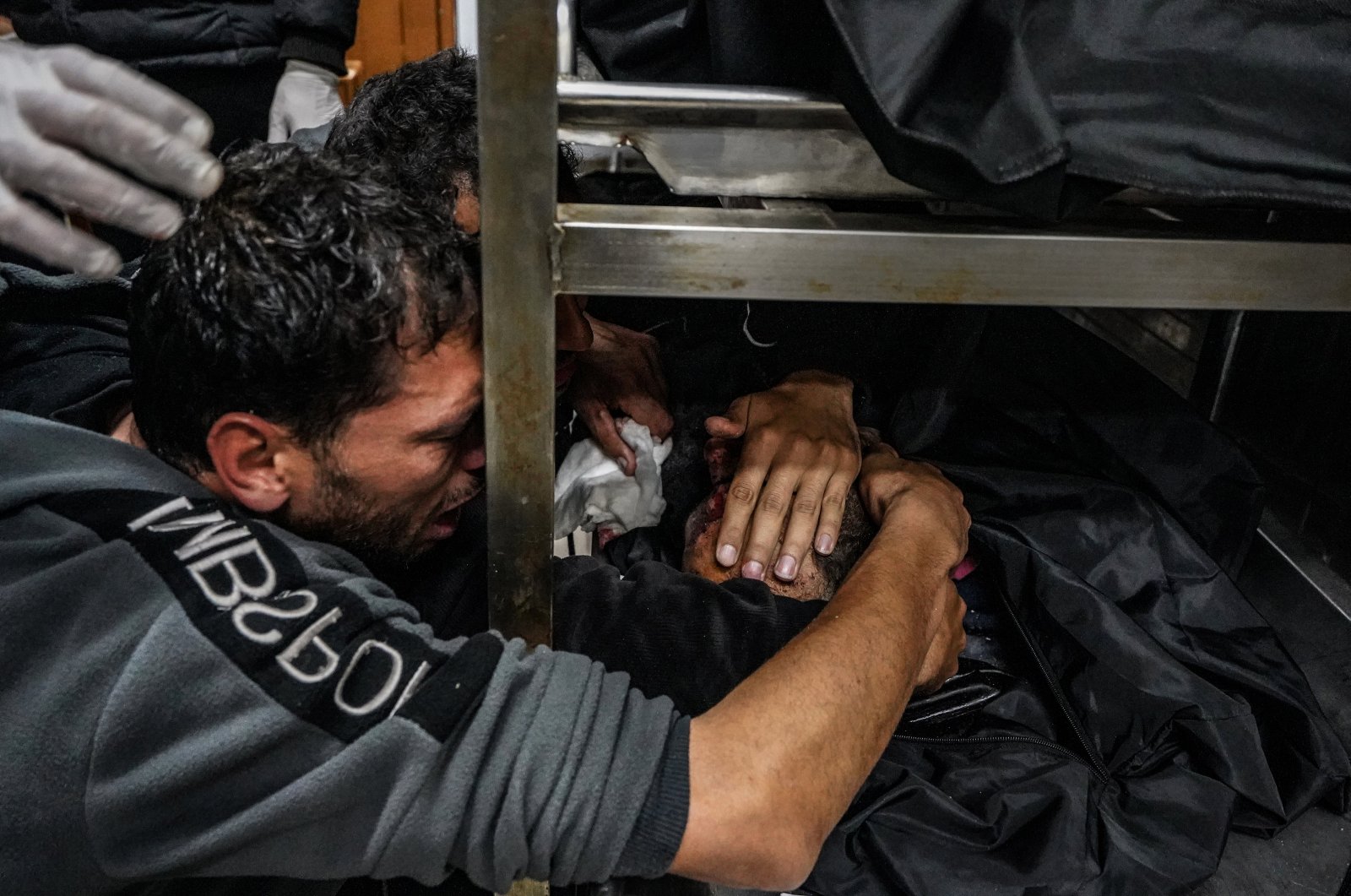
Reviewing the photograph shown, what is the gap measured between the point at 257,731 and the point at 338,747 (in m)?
0.05

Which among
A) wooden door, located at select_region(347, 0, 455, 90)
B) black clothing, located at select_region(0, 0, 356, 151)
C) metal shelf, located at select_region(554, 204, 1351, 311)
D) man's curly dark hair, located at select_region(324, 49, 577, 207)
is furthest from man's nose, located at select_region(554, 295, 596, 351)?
wooden door, located at select_region(347, 0, 455, 90)

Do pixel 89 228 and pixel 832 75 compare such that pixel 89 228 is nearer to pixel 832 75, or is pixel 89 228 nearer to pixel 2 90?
pixel 2 90

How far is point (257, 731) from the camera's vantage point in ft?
2.13

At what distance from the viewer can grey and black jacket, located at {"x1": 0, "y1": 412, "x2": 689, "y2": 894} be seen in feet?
2.14

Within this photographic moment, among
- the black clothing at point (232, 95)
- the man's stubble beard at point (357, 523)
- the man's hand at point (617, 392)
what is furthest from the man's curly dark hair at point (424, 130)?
the black clothing at point (232, 95)

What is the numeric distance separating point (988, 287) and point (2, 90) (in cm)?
69

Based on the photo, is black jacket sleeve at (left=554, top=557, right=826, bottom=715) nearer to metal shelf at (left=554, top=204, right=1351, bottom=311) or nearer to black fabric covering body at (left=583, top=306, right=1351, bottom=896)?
black fabric covering body at (left=583, top=306, right=1351, bottom=896)

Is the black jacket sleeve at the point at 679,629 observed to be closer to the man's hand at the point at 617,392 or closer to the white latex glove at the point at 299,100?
the man's hand at the point at 617,392

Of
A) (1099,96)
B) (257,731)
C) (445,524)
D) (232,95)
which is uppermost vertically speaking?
(1099,96)

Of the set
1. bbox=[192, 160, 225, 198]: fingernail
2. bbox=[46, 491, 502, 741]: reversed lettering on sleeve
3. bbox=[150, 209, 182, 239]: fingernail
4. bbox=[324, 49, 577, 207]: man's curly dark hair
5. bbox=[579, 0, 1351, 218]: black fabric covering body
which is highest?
bbox=[579, 0, 1351, 218]: black fabric covering body

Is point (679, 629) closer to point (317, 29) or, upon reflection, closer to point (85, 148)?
point (85, 148)

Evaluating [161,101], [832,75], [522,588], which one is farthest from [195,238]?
[832,75]

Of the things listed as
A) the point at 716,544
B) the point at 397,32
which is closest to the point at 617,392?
the point at 716,544

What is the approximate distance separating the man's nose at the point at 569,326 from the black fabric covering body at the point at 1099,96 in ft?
1.80
